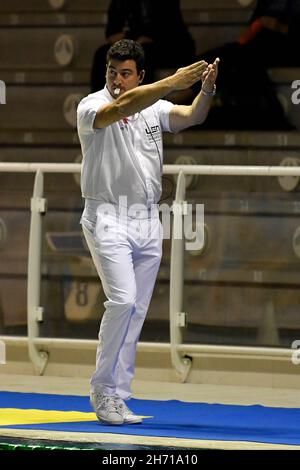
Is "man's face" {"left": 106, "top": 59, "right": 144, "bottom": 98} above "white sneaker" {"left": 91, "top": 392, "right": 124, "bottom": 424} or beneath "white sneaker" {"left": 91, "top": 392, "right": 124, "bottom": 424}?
above

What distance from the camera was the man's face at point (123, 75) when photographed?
695 cm

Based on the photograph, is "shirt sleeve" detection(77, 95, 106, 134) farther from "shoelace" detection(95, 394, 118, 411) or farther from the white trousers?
A: "shoelace" detection(95, 394, 118, 411)

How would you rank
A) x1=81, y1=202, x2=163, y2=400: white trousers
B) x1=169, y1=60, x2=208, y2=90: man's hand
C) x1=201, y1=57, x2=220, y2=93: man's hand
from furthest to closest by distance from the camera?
x1=81, y1=202, x2=163, y2=400: white trousers
x1=201, y1=57, x2=220, y2=93: man's hand
x1=169, y1=60, x2=208, y2=90: man's hand

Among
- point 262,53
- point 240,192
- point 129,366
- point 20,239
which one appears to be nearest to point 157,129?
point 129,366

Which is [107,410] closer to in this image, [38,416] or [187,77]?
[38,416]

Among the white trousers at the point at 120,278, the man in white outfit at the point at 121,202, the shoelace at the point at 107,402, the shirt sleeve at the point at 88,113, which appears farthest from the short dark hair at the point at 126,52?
the shoelace at the point at 107,402

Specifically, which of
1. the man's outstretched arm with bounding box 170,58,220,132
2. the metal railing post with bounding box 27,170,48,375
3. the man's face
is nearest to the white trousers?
the man's outstretched arm with bounding box 170,58,220,132

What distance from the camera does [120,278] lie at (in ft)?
22.6

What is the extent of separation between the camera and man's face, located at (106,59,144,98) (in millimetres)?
6945

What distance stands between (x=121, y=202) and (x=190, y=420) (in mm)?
1244

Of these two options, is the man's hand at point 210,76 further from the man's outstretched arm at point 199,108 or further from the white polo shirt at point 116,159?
the white polo shirt at point 116,159

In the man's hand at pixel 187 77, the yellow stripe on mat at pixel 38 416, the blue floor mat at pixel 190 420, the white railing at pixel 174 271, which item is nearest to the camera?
the man's hand at pixel 187 77

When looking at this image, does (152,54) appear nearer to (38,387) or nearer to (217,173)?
(217,173)

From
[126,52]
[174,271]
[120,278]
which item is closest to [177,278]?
[174,271]
